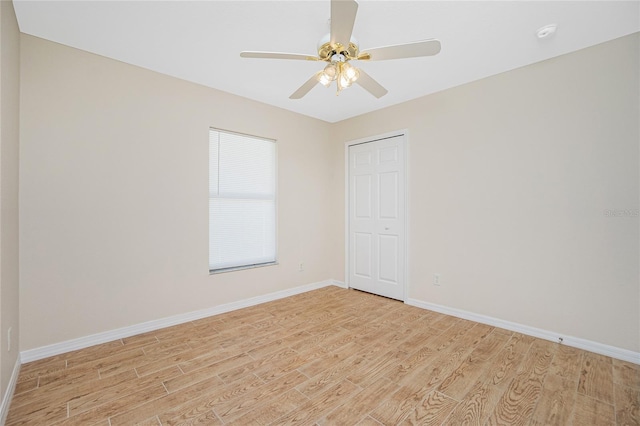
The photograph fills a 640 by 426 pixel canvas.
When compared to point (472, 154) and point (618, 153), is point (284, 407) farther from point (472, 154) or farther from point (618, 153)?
point (618, 153)

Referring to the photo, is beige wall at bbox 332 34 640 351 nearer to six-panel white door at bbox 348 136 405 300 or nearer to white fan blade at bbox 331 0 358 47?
six-panel white door at bbox 348 136 405 300

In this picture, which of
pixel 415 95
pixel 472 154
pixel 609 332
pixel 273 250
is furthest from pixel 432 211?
pixel 273 250

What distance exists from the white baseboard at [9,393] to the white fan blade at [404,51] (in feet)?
9.67

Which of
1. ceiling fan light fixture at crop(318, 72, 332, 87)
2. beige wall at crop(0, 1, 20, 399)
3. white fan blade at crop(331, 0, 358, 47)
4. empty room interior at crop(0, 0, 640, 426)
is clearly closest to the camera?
white fan blade at crop(331, 0, 358, 47)

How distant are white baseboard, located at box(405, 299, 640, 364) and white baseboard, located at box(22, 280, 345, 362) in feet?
6.31

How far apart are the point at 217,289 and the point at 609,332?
3.64 meters

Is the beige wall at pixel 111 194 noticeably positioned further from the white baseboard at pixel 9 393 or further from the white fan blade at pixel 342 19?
the white fan blade at pixel 342 19

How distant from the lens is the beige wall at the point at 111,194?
7.55 feet

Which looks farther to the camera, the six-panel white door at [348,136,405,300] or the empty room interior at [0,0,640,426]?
the six-panel white door at [348,136,405,300]

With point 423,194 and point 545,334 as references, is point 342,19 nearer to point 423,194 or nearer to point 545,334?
point 423,194

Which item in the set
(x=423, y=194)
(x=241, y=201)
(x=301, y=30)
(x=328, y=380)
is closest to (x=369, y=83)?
(x=301, y=30)

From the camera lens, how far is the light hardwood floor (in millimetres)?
1686

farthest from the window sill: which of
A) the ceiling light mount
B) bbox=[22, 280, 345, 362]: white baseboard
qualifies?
the ceiling light mount

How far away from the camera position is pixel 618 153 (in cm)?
234
